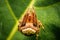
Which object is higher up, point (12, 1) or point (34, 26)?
point (12, 1)

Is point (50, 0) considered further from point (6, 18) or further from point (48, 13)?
point (6, 18)

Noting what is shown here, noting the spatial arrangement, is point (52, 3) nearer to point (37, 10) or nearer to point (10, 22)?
point (37, 10)

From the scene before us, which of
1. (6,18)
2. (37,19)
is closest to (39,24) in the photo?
(37,19)
